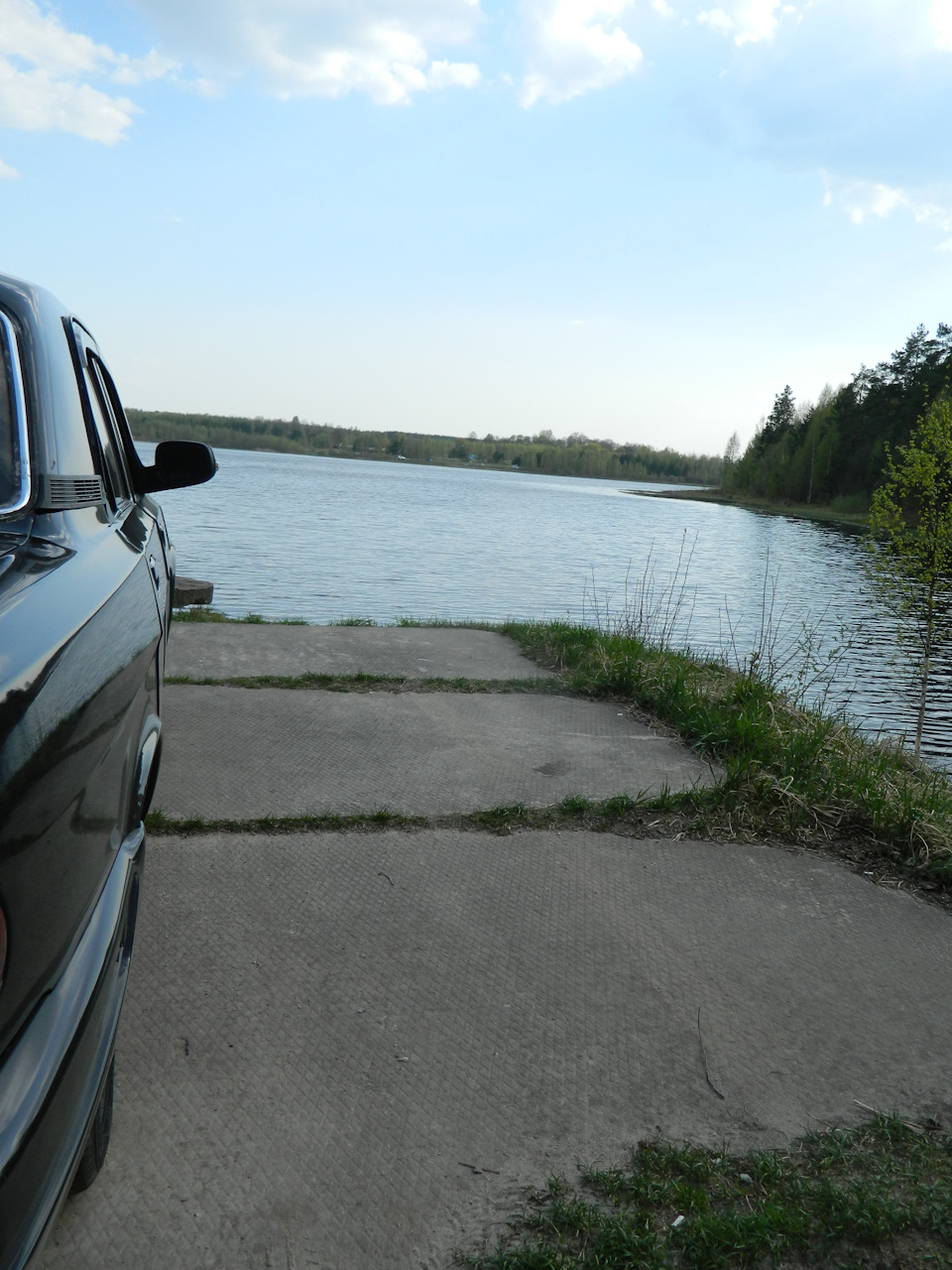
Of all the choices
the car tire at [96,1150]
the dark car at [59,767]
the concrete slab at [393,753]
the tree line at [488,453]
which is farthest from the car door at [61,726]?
the tree line at [488,453]

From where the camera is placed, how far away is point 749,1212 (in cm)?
175

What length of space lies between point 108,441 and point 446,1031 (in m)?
1.96

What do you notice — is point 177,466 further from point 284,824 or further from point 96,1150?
point 96,1150

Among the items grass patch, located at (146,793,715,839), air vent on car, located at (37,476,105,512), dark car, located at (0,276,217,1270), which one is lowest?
grass patch, located at (146,793,715,839)

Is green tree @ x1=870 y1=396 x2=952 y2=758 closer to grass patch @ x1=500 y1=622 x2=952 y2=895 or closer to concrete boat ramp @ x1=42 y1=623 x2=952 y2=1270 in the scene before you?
grass patch @ x1=500 y1=622 x2=952 y2=895

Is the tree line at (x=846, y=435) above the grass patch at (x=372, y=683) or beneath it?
above

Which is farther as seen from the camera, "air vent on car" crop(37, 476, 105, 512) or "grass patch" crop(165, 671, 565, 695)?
"grass patch" crop(165, 671, 565, 695)

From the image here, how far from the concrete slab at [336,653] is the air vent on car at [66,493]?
327cm

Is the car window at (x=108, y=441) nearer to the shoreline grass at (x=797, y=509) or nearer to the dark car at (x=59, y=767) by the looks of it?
the dark car at (x=59, y=767)

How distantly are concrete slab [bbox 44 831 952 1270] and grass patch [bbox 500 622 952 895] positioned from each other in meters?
0.40

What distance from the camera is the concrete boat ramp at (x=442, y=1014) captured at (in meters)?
1.71

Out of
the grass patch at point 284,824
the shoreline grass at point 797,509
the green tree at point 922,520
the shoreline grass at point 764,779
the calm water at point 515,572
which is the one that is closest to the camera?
the grass patch at point 284,824

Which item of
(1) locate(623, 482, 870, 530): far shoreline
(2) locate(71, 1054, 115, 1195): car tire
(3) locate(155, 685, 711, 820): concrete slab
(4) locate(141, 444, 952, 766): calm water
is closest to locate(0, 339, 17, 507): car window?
(2) locate(71, 1054, 115, 1195): car tire

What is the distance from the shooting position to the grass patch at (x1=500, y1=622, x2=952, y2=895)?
3.61 m
